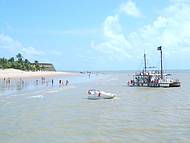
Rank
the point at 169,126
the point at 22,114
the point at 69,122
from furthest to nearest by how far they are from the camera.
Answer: the point at 22,114 < the point at 69,122 < the point at 169,126

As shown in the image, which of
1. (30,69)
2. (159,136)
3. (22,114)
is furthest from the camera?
(30,69)

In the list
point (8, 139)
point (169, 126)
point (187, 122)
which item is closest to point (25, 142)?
point (8, 139)

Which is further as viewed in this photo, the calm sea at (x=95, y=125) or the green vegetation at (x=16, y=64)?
the green vegetation at (x=16, y=64)

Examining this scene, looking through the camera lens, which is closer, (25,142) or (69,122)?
(25,142)

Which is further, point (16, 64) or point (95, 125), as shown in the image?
point (16, 64)

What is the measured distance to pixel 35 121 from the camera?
28.3 metres

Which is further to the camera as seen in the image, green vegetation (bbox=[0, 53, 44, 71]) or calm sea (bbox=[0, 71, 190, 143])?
green vegetation (bbox=[0, 53, 44, 71])

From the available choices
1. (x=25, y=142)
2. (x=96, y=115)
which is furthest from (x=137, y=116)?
(x=25, y=142)

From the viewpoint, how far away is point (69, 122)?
27656 mm

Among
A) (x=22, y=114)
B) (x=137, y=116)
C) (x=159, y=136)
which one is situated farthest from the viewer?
(x=22, y=114)

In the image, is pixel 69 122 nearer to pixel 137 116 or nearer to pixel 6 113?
pixel 137 116

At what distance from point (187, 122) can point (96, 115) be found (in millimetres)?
7894

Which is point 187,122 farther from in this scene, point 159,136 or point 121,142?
point 121,142

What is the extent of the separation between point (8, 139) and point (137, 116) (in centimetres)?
1184
